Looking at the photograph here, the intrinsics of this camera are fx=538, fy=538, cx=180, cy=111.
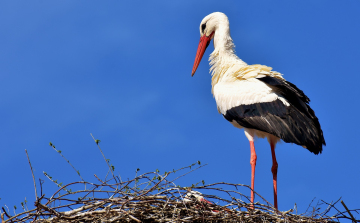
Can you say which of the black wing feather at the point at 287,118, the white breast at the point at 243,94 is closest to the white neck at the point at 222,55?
the white breast at the point at 243,94

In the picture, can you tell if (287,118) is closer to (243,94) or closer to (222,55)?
(243,94)

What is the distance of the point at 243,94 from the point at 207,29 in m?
1.59

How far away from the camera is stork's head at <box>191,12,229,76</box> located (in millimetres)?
7703

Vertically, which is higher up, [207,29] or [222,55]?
[207,29]

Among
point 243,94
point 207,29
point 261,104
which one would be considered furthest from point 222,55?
point 261,104

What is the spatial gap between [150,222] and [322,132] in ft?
9.11

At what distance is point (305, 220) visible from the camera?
4.82 metres

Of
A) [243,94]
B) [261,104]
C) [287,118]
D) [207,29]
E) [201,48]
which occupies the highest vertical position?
[207,29]

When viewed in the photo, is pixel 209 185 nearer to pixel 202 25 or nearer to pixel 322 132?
pixel 322 132

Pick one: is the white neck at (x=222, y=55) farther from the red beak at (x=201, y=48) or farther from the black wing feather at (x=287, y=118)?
the black wing feather at (x=287, y=118)

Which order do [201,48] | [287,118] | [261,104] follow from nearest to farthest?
1. [287,118]
2. [261,104]
3. [201,48]

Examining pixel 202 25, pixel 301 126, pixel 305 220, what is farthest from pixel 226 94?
pixel 305 220

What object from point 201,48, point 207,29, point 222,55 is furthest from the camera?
point 201,48

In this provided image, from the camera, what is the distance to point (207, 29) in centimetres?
786
